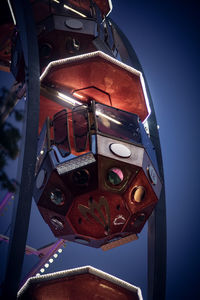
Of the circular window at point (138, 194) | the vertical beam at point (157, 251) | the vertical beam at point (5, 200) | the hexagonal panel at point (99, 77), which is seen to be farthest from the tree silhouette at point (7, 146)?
the vertical beam at point (5, 200)

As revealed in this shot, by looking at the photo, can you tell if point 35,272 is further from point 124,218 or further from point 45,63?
point 45,63

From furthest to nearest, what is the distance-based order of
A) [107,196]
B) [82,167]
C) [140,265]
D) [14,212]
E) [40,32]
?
[140,265] < [40,32] < [107,196] < [82,167] < [14,212]

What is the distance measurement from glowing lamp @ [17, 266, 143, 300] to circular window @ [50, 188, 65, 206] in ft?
6.25

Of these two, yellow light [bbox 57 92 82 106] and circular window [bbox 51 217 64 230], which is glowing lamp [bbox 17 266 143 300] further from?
yellow light [bbox 57 92 82 106]

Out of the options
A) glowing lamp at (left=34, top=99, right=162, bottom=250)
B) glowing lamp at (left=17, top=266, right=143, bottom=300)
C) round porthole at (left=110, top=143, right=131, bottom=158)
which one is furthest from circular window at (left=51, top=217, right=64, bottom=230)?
round porthole at (left=110, top=143, right=131, bottom=158)

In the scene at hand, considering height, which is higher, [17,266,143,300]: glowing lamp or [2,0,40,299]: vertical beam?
[2,0,40,299]: vertical beam

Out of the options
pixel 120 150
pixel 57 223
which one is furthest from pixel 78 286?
pixel 120 150

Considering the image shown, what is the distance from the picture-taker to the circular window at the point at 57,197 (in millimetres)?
8367

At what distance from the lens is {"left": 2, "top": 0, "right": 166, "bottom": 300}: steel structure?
6.77m

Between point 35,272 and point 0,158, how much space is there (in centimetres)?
915

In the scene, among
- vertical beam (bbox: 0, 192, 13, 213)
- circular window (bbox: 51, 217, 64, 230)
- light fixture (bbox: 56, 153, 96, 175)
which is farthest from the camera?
vertical beam (bbox: 0, 192, 13, 213)

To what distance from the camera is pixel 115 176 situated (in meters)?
8.27

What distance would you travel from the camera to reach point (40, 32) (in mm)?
11836

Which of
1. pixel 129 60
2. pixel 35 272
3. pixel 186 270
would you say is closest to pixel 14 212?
pixel 35 272
